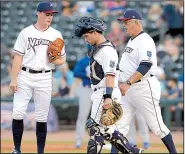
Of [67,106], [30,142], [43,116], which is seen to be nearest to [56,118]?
[67,106]

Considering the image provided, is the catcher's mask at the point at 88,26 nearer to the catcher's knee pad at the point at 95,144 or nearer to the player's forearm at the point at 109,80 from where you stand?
the player's forearm at the point at 109,80

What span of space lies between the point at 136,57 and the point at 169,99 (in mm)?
7241

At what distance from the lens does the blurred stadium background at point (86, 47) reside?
15945 mm

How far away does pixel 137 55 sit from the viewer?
29.2ft

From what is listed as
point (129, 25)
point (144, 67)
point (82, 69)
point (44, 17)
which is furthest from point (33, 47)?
point (82, 69)

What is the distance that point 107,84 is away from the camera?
805 centimetres

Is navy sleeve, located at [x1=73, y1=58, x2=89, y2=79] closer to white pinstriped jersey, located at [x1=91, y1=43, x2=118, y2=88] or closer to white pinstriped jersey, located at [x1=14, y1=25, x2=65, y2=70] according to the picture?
white pinstriped jersey, located at [x1=14, y1=25, x2=65, y2=70]

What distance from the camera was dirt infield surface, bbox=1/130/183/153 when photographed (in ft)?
39.8

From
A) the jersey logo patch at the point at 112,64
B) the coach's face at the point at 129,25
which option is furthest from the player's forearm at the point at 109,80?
the coach's face at the point at 129,25

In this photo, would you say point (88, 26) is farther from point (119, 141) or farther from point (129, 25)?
point (119, 141)

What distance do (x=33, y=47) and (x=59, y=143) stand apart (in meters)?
5.23

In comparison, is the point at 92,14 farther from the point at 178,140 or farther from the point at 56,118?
the point at 178,140

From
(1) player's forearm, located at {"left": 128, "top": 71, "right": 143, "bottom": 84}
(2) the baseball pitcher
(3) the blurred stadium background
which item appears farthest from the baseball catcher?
(3) the blurred stadium background

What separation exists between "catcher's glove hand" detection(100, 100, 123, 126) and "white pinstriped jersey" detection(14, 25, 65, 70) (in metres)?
1.11
